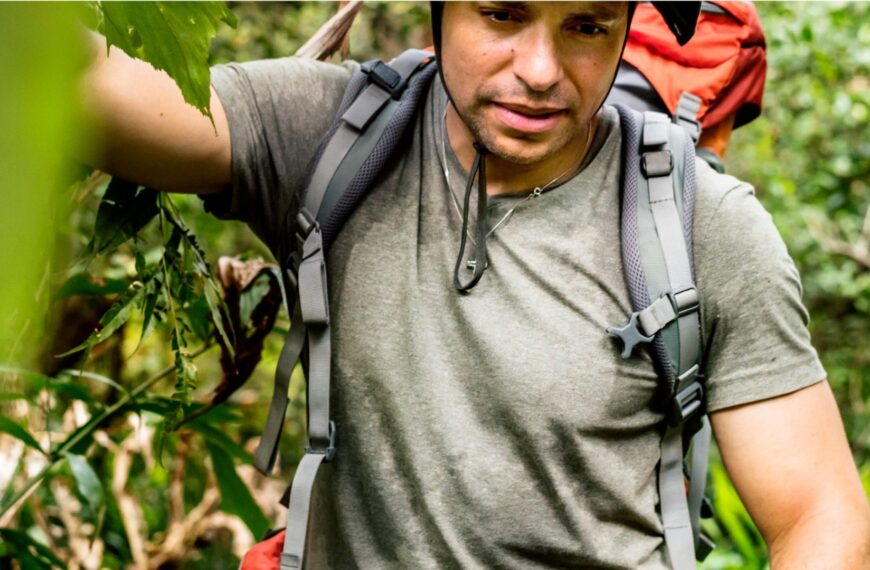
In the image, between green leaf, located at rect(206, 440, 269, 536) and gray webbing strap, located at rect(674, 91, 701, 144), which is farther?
green leaf, located at rect(206, 440, 269, 536)

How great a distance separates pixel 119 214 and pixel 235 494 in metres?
0.87

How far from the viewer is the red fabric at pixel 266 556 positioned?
171cm

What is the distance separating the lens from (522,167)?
1.75 m

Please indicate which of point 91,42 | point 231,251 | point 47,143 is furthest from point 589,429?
point 231,251

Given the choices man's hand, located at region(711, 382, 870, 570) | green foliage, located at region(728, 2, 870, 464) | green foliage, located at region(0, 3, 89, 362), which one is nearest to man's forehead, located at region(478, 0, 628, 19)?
man's hand, located at region(711, 382, 870, 570)

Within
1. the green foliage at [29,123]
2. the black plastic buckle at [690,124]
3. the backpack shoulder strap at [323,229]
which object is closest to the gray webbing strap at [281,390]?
the backpack shoulder strap at [323,229]

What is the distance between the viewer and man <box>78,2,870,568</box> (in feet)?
5.36

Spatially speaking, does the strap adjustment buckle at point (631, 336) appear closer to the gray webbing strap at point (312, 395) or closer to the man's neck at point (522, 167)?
the man's neck at point (522, 167)

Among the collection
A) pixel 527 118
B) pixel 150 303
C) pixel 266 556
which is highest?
pixel 527 118

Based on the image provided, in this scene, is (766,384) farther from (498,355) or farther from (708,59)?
(708,59)

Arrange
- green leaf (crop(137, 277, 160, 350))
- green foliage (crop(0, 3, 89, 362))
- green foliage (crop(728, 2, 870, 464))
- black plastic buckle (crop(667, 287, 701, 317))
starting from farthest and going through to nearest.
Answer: green foliage (crop(728, 2, 870, 464)), black plastic buckle (crop(667, 287, 701, 317)), green leaf (crop(137, 277, 160, 350)), green foliage (crop(0, 3, 89, 362))

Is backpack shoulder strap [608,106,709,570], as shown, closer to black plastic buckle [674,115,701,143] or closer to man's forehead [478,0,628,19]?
black plastic buckle [674,115,701,143]

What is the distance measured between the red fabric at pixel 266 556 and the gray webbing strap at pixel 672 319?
68 cm

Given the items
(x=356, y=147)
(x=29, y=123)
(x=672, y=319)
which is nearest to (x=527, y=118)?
(x=356, y=147)
